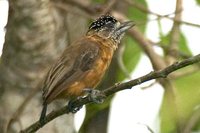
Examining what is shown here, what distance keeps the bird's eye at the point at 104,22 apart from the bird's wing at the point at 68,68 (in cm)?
34

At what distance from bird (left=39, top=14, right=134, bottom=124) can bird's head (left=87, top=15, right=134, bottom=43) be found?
0.11m

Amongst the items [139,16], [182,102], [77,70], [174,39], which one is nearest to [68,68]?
[77,70]

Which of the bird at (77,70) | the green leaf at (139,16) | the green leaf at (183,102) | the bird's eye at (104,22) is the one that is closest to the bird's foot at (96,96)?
the bird at (77,70)

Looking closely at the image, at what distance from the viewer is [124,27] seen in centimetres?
418

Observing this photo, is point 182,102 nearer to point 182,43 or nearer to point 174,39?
point 174,39

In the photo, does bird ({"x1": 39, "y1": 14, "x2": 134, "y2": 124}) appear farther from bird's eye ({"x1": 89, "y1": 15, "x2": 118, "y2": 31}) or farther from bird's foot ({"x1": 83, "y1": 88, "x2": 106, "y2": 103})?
bird's foot ({"x1": 83, "y1": 88, "x2": 106, "y2": 103})

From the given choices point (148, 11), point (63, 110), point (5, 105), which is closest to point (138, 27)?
point (148, 11)

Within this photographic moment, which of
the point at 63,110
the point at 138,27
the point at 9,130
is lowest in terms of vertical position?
the point at 63,110

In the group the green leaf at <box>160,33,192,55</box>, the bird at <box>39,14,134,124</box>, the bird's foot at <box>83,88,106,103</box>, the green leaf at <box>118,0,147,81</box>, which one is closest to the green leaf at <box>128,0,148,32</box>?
the green leaf at <box>118,0,147,81</box>

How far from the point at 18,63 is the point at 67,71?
336 mm

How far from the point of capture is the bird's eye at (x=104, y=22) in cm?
428

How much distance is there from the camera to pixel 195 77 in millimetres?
4227

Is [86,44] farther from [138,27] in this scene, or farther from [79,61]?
[138,27]

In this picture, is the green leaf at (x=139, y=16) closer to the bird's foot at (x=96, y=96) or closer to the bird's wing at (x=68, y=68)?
the bird's wing at (x=68, y=68)
